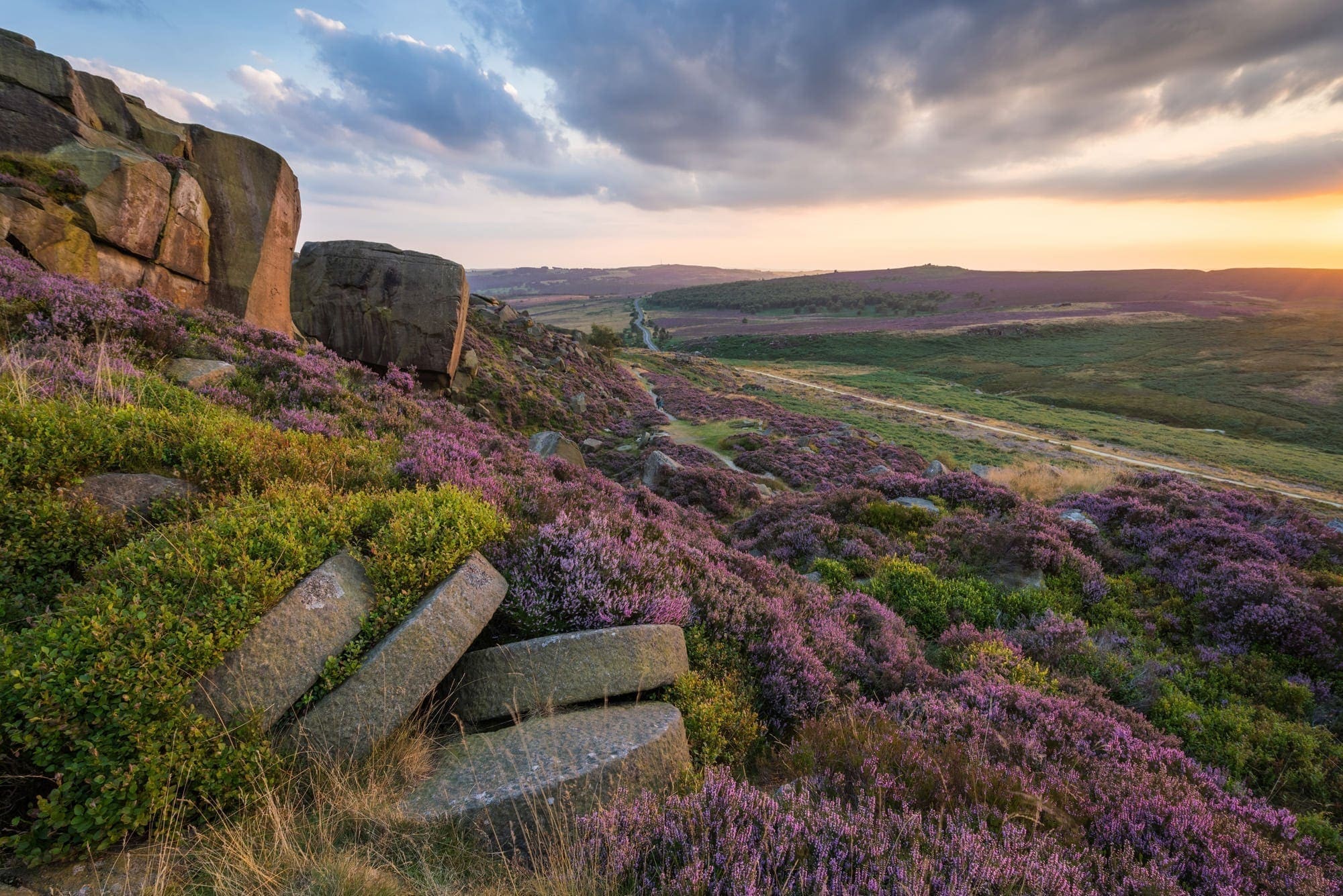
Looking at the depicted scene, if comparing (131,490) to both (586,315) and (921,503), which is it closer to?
(921,503)

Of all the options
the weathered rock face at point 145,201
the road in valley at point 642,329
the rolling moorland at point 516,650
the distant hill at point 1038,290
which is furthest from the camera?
the distant hill at point 1038,290

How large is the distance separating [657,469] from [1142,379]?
76.8 m

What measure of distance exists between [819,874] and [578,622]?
3.07 meters

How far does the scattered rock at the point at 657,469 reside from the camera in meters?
17.9

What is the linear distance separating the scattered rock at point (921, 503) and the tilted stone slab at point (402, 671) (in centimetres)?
1113

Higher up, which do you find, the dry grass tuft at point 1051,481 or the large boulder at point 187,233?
the large boulder at point 187,233

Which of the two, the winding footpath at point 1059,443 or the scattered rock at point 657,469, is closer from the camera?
the scattered rock at point 657,469

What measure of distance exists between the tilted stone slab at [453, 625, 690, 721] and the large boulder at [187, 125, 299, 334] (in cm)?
1386

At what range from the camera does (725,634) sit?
645 centimetres

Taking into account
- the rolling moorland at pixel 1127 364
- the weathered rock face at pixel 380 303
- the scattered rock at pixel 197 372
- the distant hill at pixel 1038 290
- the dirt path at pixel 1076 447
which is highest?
the distant hill at pixel 1038 290

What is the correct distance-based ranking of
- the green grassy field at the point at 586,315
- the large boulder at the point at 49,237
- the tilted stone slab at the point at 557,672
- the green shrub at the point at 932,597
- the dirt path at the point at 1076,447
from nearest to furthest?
1. the tilted stone slab at the point at 557,672
2. the green shrub at the point at 932,597
3. the large boulder at the point at 49,237
4. the dirt path at the point at 1076,447
5. the green grassy field at the point at 586,315

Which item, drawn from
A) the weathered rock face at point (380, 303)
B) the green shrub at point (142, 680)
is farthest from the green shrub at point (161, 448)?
the weathered rock face at point (380, 303)

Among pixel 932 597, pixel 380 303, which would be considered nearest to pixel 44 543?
pixel 932 597

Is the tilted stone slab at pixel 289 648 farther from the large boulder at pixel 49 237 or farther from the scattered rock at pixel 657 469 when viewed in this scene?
the scattered rock at pixel 657 469
